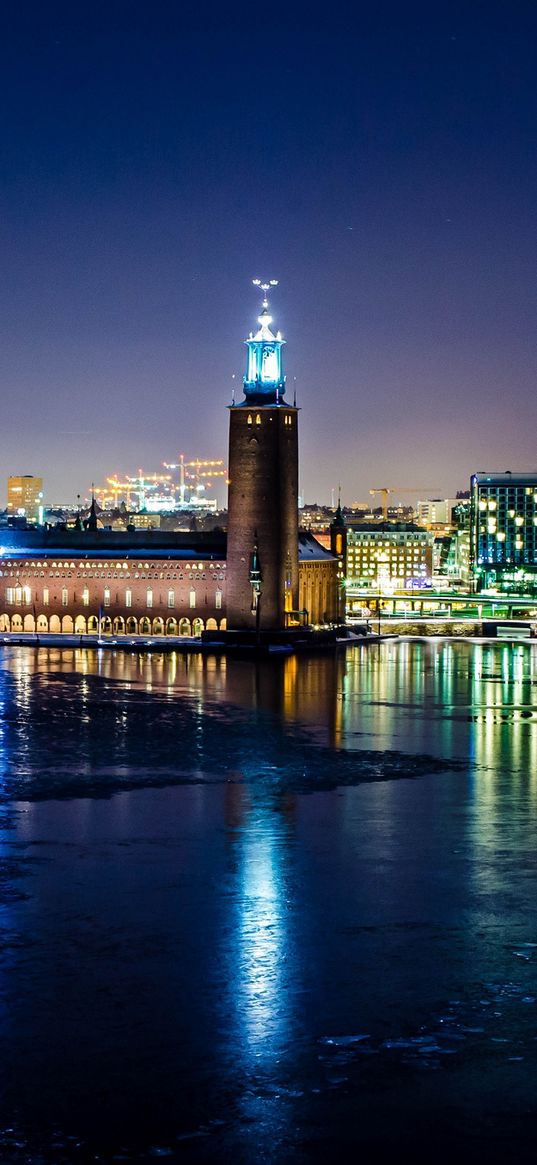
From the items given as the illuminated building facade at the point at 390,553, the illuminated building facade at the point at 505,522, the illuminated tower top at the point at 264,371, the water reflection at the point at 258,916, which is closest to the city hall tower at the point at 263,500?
the illuminated tower top at the point at 264,371

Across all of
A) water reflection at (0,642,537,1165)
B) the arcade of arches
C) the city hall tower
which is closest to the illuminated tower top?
the city hall tower

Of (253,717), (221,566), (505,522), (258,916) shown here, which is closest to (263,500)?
(221,566)

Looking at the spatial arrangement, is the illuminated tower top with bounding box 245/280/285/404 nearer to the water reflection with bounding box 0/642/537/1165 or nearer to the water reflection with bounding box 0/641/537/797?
the water reflection with bounding box 0/641/537/797

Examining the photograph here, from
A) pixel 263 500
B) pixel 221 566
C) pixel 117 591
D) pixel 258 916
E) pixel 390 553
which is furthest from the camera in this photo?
pixel 390 553

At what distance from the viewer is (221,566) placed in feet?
194

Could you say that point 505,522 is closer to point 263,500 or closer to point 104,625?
point 104,625

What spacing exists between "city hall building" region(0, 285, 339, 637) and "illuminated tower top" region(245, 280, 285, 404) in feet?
0.12

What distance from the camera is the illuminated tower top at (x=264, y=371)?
55781 mm

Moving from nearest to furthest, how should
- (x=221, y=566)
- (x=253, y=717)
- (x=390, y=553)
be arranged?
(x=253, y=717) → (x=221, y=566) → (x=390, y=553)

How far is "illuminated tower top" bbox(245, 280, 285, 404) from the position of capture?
2196 inches

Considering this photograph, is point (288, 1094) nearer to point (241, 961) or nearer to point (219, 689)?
point (241, 961)

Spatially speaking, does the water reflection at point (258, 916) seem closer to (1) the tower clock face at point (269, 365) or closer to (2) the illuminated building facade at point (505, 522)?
(1) the tower clock face at point (269, 365)

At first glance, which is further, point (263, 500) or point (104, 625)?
point (104, 625)

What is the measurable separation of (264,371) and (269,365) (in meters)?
0.28
